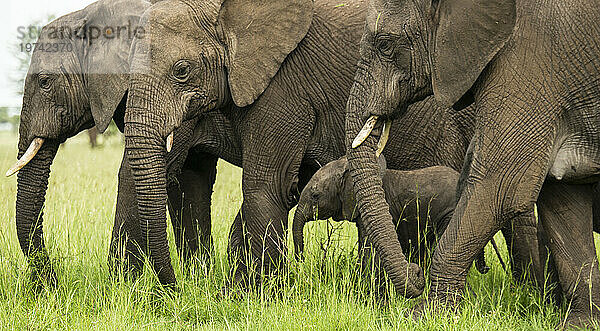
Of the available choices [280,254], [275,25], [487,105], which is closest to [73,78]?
[275,25]

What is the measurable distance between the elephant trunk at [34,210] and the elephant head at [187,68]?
0.85 metres

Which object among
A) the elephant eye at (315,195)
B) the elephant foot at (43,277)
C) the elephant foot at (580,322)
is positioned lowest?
the elephant foot at (580,322)

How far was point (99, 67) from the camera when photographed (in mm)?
6543

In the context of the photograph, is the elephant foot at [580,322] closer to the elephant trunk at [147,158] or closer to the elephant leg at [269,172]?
the elephant leg at [269,172]

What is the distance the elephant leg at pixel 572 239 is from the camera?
5484mm

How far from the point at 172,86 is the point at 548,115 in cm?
243

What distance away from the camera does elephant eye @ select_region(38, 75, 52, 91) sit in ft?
21.1

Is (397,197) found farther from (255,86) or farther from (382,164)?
(255,86)

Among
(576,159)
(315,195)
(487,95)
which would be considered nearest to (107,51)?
(315,195)

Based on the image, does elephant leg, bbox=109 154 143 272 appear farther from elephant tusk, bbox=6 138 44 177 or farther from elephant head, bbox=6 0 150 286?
elephant tusk, bbox=6 138 44 177

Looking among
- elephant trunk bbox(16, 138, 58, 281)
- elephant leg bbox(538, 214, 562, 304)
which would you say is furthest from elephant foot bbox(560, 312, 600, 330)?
elephant trunk bbox(16, 138, 58, 281)

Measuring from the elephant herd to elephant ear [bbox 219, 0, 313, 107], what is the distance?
1 cm

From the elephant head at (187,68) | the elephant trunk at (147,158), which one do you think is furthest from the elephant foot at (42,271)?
the elephant trunk at (147,158)

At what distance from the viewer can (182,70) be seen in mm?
5922
